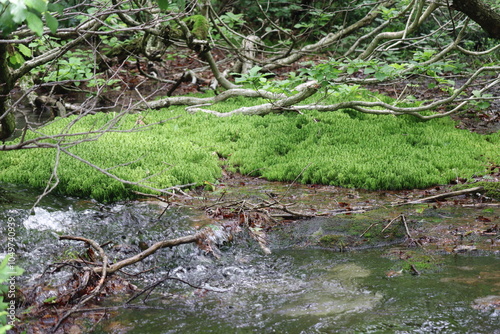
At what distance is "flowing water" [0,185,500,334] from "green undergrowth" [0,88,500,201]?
1049 millimetres

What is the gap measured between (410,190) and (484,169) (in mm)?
1454

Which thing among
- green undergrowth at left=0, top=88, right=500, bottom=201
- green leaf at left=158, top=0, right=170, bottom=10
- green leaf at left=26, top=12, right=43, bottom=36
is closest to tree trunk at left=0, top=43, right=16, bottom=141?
green undergrowth at left=0, top=88, right=500, bottom=201

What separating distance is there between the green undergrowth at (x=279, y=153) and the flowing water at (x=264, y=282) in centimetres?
105

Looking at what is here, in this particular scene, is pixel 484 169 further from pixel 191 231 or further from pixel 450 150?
pixel 191 231

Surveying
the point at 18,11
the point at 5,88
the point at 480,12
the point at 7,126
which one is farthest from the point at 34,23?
the point at 7,126

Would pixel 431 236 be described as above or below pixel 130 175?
above

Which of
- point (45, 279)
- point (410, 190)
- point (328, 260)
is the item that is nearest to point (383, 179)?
point (410, 190)

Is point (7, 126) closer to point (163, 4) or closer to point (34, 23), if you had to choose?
point (163, 4)

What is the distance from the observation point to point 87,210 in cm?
580

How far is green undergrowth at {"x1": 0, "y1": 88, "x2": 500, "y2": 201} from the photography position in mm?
6891

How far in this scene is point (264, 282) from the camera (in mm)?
4203

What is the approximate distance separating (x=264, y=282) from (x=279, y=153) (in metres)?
4.55

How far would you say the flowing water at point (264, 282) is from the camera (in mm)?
3342

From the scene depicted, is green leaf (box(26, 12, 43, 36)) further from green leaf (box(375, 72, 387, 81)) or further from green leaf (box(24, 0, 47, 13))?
green leaf (box(375, 72, 387, 81))
